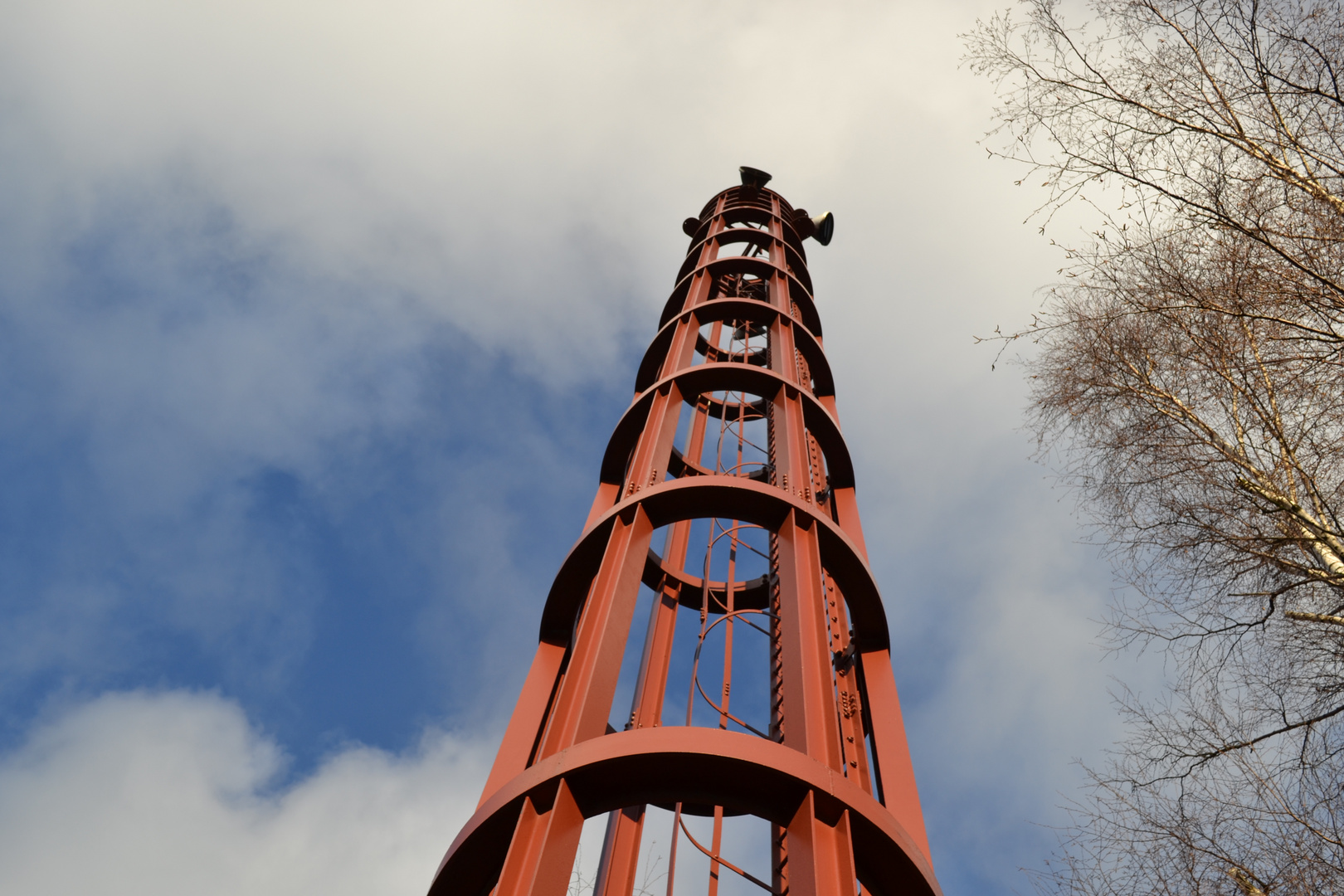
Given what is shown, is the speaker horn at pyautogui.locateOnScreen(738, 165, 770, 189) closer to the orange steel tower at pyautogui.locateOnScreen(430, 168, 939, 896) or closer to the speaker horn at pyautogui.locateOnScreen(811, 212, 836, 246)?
the speaker horn at pyautogui.locateOnScreen(811, 212, 836, 246)

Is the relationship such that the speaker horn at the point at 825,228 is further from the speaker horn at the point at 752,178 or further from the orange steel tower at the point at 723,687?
the orange steel tower at the point at 723,687

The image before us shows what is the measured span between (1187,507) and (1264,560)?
34.0 inches

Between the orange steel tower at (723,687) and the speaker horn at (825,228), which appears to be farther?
the speaker horn at (825,228)

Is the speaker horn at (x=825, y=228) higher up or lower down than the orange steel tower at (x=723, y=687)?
higher up

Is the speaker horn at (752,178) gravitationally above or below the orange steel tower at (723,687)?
above

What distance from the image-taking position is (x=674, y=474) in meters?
12.4

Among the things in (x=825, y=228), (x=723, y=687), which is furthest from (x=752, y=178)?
(x=723, y=687)

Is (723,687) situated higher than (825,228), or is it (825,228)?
(825,228)

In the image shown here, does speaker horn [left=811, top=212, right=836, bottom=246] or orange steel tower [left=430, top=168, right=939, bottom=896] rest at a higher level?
speaker horn [left=811, top=212, right=836, bottom=246]

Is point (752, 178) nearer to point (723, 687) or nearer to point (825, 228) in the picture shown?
point (825, 228)

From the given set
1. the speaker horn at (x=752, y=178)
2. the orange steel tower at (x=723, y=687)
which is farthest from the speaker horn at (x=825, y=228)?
the orange steel tower at (x=723, y=687)

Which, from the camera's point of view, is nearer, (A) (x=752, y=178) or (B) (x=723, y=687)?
(B) (x=723, y=687)

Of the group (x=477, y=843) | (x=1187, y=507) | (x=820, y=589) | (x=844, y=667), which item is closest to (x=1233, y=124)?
(x=1187, y=507)

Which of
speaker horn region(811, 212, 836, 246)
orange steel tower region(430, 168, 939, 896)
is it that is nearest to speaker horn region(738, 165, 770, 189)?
speaker horn region(811, 212, 836, 246)
